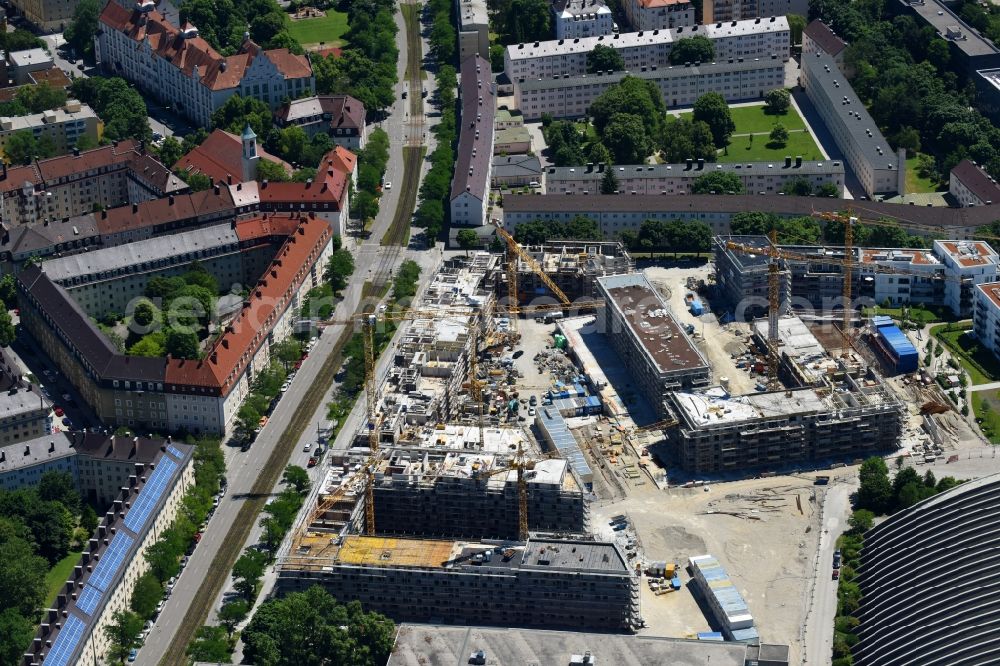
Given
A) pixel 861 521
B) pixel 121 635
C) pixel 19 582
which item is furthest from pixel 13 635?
pixel 861 521

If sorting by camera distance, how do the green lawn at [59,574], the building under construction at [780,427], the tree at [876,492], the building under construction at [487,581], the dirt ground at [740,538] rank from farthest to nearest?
the building under construction at [780,427] → the tree at [876,492] → the green lawn at [59,574] → the dirt ground at [740,538] → the building under construction at [487,581]

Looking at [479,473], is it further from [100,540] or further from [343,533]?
[100,540]

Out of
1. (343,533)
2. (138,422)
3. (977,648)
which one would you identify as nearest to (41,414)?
(138,422)

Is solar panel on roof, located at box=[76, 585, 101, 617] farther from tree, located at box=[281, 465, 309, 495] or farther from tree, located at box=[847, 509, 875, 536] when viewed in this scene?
tree, located at box=[847, 509, 875, 536]

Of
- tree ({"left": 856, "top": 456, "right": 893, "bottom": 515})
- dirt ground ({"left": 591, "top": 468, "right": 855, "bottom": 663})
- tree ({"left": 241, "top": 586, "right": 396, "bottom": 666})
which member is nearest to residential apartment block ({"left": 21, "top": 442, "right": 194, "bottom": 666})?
tree ({"left": 241, "top": 586, "right": 396, "bottom": 666})

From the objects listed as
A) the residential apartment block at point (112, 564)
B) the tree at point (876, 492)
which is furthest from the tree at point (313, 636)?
the tree at point (876, 492)

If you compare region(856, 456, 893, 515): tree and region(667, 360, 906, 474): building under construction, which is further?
region(667, 360, 906, 474): building under construction

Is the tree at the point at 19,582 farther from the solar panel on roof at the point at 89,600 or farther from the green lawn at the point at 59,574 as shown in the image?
the solar panel on roof at the point at 89,600
